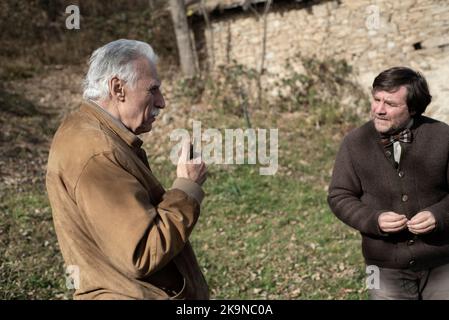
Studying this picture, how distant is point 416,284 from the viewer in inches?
117

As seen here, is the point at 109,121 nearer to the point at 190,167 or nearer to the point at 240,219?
the point at 190,167

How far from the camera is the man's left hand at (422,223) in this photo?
9.20 ft

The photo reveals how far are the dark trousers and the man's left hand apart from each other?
27 centimetres

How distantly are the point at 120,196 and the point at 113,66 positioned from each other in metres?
0.56

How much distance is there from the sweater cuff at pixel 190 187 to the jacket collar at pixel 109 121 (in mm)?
263

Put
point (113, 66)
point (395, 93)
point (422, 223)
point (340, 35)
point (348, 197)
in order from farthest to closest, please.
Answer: point (340, 35) < point (348, 197) < point (395, 93) < point (422, 223) < point (113, 66)

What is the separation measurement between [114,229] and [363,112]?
32.5 ft

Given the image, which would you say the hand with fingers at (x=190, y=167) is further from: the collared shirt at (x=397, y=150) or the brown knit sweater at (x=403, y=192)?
the collared shirt at (x=397, y=150)

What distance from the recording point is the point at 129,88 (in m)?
2.20

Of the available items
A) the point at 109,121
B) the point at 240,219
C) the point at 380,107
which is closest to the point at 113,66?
the point at 109,121

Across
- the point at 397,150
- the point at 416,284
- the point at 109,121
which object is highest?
the point at 109,121

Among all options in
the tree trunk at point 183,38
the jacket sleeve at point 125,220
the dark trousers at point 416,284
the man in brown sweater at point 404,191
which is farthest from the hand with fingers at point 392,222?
the tree trunk at point 183,38

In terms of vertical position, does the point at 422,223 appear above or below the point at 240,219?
above
